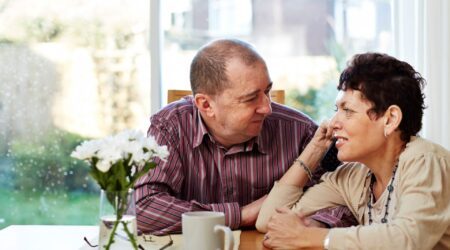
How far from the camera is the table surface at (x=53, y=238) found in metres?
1.68

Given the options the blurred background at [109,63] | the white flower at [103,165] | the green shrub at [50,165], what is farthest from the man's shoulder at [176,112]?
the green shrub at [50,165]

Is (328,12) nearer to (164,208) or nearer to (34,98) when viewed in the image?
(34,98)

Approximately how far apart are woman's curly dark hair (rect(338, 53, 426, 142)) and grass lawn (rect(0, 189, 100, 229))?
227cm

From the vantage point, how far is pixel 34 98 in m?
3.63

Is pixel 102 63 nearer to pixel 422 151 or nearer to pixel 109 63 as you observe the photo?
pixel 109 63

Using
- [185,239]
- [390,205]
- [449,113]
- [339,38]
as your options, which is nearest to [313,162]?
[390,205]

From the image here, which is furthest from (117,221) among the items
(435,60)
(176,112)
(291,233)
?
(435,60)

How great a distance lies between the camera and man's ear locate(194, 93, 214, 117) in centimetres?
210

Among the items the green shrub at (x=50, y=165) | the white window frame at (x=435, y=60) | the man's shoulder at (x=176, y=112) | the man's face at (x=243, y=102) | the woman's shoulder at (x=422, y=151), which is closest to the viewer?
the woman's shoulder at (x=422, y=151)

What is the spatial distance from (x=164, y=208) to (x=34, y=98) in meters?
1.96

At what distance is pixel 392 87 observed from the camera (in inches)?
66.7

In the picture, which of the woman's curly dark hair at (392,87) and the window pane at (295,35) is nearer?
the woman's curly dark hair at (392,87)

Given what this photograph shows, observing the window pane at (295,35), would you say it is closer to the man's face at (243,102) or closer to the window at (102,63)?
the window at (102,63)

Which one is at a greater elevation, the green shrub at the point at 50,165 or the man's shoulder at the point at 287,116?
the man's shoulder at the point at 287,116
